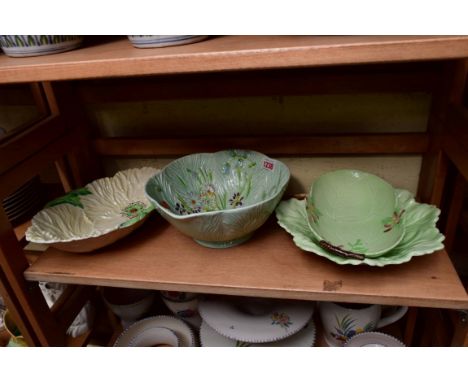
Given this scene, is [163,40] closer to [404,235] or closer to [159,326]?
[404,235]

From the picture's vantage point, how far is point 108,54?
52 centimetres

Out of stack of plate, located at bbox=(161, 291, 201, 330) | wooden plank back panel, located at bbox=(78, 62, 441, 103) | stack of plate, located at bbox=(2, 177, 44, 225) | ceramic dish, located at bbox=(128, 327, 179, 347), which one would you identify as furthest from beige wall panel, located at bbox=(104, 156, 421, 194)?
stack of plate, located at bbox=(2, 177, 44, 225)

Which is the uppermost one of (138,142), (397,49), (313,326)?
(397,49)

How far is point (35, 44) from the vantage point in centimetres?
56

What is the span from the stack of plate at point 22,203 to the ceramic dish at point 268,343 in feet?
1.74

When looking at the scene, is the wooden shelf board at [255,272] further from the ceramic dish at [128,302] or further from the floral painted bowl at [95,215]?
the ceramic dish at [128,302]

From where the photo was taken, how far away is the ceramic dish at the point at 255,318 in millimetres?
816

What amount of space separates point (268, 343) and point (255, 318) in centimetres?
7

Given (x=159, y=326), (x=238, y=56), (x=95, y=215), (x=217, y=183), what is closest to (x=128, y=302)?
(x=159, y=326)

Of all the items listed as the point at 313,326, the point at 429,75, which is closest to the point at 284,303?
the point at 313,326

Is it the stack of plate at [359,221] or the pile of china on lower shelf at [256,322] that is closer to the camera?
the stack of plate at [359,221]

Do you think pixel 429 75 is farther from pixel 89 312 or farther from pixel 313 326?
pixel 89 312

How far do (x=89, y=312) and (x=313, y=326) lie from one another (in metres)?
0.63

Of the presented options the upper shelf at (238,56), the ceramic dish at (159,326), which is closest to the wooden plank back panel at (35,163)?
the upper shelf at (238,56)
